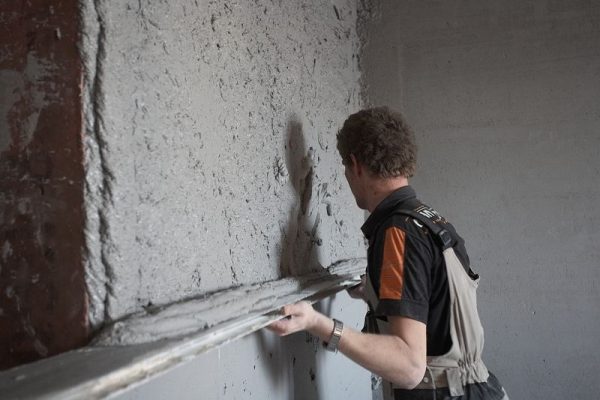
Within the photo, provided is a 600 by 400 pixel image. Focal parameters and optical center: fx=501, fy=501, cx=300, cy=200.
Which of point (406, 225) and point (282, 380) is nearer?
point (406, 225)

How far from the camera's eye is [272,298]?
1.02 metres

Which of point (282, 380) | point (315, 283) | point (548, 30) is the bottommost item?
point (282, 380)

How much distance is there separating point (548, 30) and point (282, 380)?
1.69 m

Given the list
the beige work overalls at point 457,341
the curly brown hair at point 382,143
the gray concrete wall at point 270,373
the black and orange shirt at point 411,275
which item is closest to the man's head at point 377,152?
the curly brown hair at point 382,143

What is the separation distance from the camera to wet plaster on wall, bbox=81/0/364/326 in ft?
2.26

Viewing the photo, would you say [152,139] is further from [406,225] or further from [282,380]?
[282,380]

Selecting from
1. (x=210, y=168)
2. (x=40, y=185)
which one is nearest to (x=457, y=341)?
(x=210, y=168)

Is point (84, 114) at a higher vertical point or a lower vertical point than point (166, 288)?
higher

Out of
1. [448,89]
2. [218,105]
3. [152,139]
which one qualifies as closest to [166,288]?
[152,139]

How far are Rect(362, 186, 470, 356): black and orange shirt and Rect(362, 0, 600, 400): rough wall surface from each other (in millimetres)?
911

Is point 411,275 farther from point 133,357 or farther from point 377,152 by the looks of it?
point 133,357

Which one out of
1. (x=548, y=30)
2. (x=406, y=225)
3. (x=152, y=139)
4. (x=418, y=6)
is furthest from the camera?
(x=418, y=6)

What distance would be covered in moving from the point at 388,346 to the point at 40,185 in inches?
28.1

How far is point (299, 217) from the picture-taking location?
1425 millimetres
